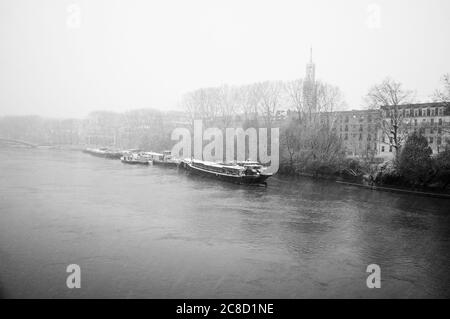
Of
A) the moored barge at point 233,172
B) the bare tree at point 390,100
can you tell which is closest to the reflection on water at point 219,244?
the moored barge at point 233,172

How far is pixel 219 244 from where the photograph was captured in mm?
15047

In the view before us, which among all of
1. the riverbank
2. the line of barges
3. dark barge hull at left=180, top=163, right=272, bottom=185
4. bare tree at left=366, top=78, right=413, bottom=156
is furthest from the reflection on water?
bare tree at left=366, top=78, right=413, bottom=156

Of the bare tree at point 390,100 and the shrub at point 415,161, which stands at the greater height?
the bare tree at point 390,100

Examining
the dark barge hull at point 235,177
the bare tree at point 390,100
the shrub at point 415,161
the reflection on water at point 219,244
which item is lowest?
the reflection on water at point 219,244

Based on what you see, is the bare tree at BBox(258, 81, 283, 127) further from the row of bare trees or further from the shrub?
the shrub

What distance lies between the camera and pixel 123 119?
106 meters

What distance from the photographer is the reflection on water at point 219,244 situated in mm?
10992

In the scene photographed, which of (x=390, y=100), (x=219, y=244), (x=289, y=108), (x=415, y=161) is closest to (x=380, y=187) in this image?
(x=415, y=161)

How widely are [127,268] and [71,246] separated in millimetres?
3492

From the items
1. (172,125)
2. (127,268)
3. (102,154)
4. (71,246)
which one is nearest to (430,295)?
(127,268)

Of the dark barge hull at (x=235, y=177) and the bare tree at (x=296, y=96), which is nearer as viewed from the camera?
the dark barge hull at (x=235, y=177)

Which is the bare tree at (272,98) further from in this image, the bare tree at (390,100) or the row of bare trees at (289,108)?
the bare tree at (390,100)

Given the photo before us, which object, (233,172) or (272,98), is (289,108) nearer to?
(272,98)
